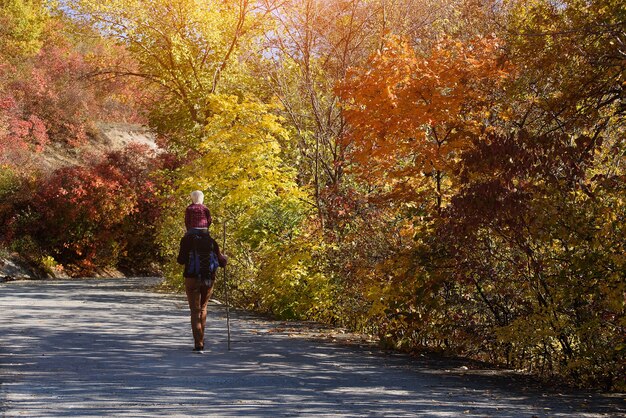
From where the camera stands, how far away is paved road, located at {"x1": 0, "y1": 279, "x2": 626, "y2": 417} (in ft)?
26.1

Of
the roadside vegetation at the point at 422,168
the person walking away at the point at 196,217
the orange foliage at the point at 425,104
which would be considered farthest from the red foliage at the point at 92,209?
the orange foliage at the point at 425,104

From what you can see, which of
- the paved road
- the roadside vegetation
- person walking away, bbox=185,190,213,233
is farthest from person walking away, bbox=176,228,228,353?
the roadside vegetation

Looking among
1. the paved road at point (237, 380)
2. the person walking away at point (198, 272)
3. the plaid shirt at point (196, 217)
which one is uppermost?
the plaid shirt at point (196, 217)

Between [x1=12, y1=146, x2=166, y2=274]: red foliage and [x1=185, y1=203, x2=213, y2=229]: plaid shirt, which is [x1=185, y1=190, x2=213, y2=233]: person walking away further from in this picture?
[x1=12, y1=146, x2=166, y2=274]: red foliage

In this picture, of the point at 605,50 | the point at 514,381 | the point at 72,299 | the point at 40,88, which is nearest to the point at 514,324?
the point at 514,381

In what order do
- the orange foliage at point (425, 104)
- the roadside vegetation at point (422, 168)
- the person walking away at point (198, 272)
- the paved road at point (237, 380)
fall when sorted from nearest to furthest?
the paved road at point (237, 380) → the roadside vegetation at point (422, 168) → the person walking away at point (198, 272) → the orange foliage at point (425, 104)

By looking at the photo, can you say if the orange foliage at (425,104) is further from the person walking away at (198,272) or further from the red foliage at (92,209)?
the red foliage at (92,209)

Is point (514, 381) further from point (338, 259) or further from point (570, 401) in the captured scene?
point (338, 259)

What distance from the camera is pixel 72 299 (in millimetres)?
21516

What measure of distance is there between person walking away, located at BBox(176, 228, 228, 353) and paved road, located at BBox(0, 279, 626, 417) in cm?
43

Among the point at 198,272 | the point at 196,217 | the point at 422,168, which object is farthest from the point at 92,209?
the point at 422,168

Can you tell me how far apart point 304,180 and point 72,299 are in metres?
6.47

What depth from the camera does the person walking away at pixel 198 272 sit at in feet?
39.4

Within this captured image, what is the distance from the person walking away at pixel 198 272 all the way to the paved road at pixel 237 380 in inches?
16.8
